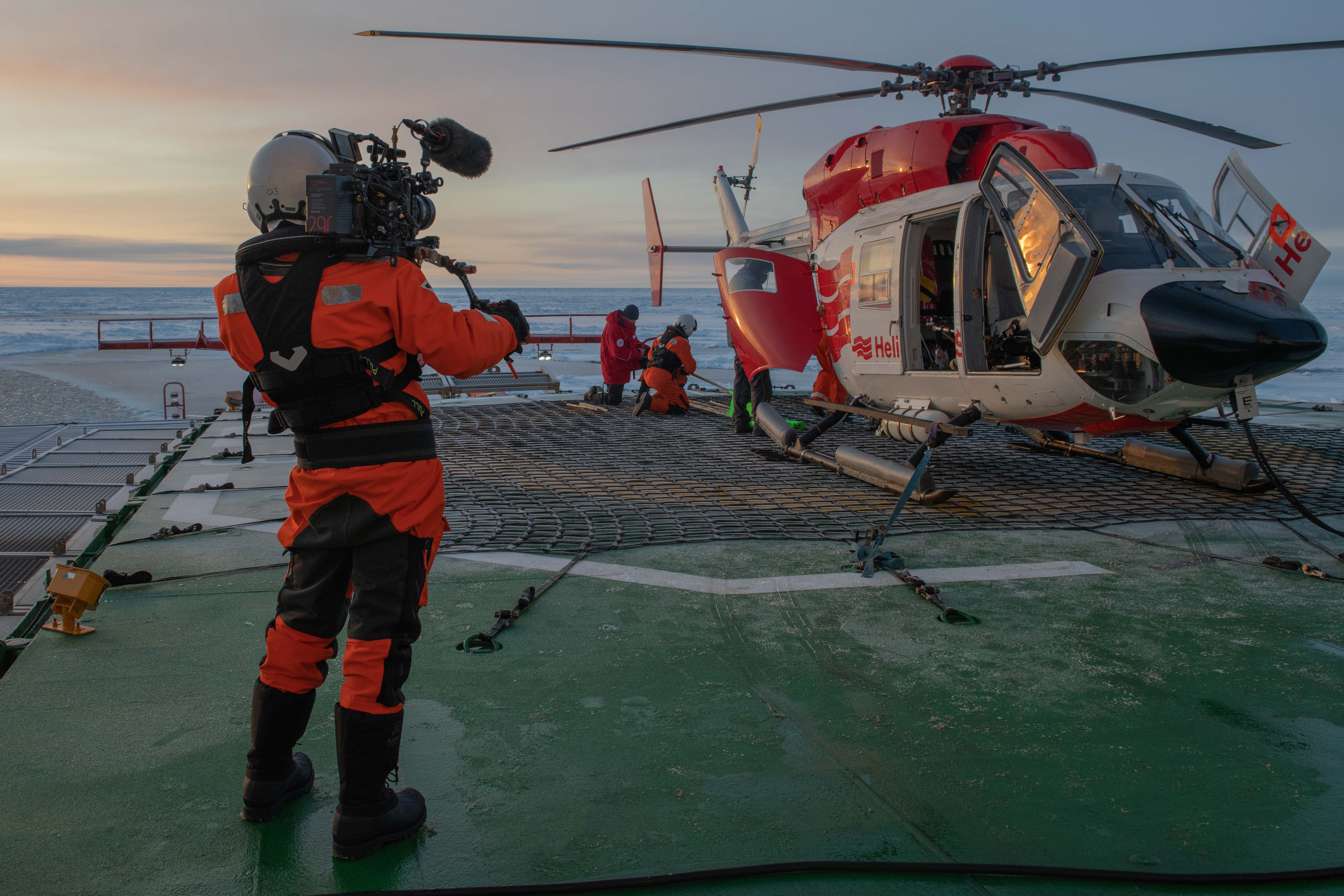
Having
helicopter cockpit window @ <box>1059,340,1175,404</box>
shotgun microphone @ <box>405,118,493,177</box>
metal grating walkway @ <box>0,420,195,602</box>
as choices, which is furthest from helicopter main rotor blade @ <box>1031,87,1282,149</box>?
metal grating walkway @ <box>0,420,195,602</box>

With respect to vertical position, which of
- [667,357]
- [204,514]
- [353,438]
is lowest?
[204,514]

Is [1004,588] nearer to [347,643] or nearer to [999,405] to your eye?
[999,405]

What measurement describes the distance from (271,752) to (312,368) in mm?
1072

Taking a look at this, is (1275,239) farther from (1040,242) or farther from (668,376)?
(668,376)

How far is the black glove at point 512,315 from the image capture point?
2.45 meters

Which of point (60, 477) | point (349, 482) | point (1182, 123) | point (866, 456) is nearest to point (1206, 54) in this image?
point (1182, 123)

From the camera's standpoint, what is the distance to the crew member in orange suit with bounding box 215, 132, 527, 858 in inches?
86.5

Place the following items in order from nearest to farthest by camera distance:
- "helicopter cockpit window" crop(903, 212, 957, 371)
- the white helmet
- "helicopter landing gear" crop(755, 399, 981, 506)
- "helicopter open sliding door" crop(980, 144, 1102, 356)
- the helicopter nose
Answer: the white helmet, the helicopter nose, "helicopter open sliding door" crop(980, 144, 1102, 356), "helicopter landing gear" crop(755, 399, 981, 506), "helicopter cockpit window" crop(903, 212, 957, 371)

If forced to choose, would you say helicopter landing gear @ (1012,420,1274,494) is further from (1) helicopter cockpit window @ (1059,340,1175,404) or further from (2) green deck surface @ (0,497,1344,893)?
(2) green deck surface @ (0,497,1344,893)

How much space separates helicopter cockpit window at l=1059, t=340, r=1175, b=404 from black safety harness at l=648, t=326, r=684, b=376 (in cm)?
642

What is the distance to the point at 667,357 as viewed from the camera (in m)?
Result: 11.1

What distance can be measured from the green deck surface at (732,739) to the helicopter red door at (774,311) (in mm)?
3912

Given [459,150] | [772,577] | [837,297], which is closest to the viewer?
[459,150]

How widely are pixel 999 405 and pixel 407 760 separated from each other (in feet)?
15.8
